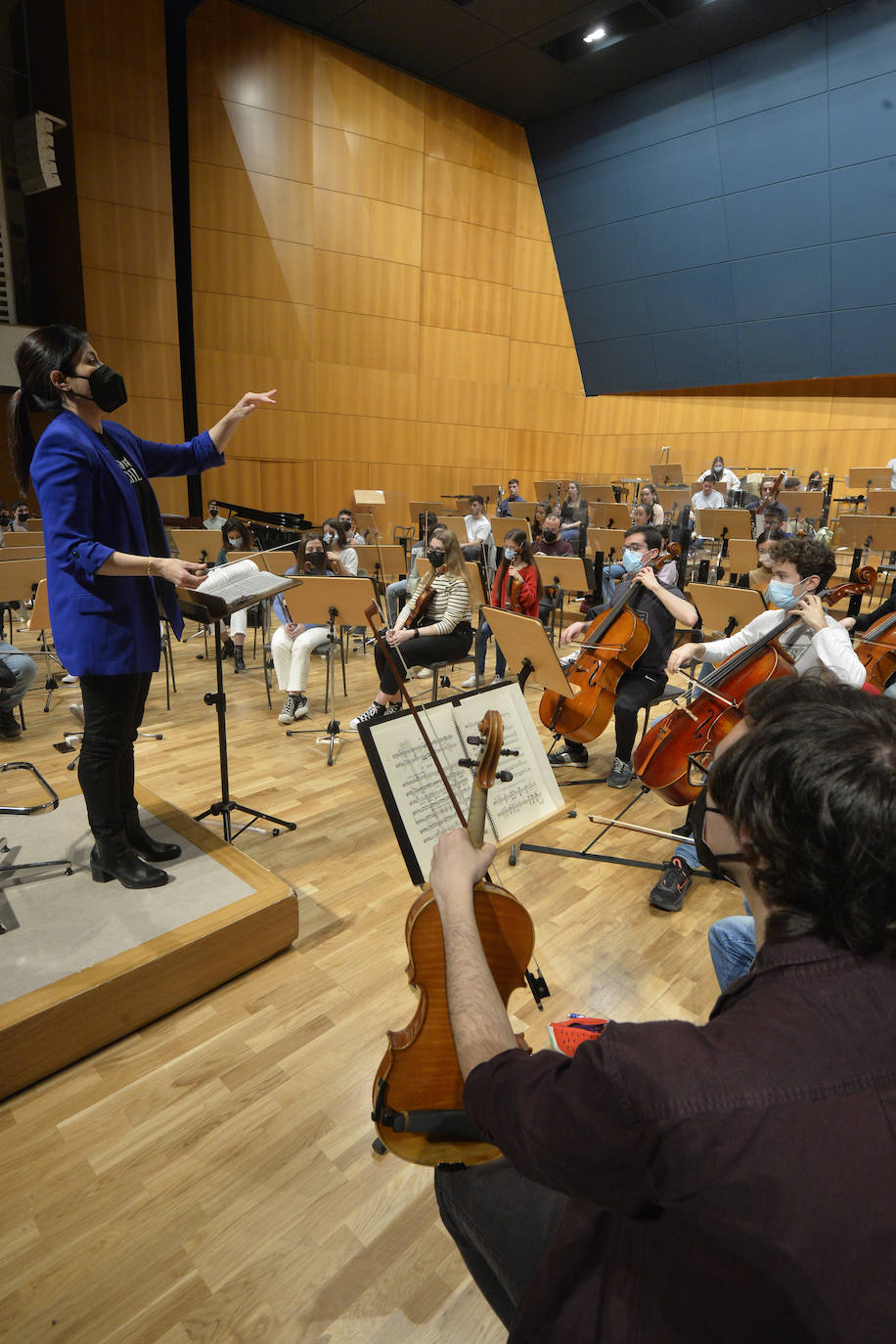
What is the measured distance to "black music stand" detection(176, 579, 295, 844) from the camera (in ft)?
6.69

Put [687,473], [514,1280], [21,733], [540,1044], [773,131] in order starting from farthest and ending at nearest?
1. [687,473]
2. [773,131]
3. [21,733]
4. [540,1044]
5. [514,1280]

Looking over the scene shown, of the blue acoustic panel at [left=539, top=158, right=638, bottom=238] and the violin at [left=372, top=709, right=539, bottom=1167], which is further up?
the blue acoustic panel at [left=539, top=158, right=638, bottom=238]

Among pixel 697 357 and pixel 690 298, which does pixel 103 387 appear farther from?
pixel 697 357

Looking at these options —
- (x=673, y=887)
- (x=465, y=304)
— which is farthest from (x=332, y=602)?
(x=465, y=304)

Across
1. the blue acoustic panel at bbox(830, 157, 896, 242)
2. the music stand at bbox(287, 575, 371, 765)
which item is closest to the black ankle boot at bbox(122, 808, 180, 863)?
the music stand at bbox(287, 575, 371, 765)

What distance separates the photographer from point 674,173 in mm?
11039

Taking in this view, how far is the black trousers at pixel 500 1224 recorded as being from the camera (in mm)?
999

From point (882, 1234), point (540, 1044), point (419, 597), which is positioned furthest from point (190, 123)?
point (882, 1234)

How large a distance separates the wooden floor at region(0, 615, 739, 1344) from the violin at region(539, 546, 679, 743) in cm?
67

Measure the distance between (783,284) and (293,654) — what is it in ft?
33.2

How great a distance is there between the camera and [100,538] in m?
1.97

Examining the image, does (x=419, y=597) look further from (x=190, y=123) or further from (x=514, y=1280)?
(x=190, y=123)

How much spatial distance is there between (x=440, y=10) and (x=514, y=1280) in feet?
40.3

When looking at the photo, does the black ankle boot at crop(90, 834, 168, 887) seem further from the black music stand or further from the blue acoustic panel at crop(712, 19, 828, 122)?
the blue acoustic panel at crop(712, 19, 828, 122)
